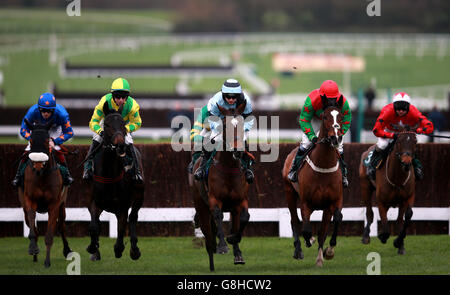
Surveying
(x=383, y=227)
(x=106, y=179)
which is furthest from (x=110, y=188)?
(x=383, y=227)

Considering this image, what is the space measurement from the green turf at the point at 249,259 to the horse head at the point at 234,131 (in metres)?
1.51

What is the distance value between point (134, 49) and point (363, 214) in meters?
55.5

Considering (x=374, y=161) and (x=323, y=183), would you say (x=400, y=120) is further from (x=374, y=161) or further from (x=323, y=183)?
(x=323, y=183)

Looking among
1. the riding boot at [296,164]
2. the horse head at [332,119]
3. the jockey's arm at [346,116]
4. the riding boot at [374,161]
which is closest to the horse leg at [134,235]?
the riding boot at [296,164]

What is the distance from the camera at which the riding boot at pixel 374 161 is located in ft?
38.4

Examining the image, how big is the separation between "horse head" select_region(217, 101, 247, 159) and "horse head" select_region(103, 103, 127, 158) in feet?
3.85

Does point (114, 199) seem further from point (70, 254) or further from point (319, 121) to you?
point (319, 121)

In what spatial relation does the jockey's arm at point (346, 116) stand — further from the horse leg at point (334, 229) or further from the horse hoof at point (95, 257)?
the horse hoof at point (95, 257)

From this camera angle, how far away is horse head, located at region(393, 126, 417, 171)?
10.7 m

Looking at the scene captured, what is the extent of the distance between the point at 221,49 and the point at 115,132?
59.5 metres

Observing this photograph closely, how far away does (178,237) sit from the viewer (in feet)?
42.3

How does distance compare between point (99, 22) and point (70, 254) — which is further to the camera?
point (99, 22)

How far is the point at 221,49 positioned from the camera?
225ft
